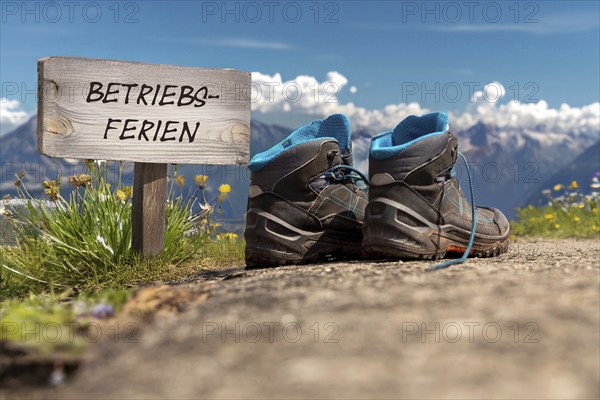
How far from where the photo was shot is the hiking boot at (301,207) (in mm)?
3799

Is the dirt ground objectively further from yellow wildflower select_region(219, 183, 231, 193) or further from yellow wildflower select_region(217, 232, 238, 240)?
yellow wildflower select_region(217, 232, 238, 240)

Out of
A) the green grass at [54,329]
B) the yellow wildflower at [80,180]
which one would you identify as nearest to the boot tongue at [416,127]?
the green grass at [54,329]

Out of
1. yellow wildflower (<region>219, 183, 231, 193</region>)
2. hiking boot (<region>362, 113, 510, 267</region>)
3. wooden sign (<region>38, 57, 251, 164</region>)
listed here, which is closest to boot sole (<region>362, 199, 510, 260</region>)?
hiking boot (<region>362, 113, 510, 267</region>)

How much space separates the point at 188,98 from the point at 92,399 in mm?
3431

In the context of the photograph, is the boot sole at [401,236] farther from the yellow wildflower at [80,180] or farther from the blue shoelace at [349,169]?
the yellow wildflower at [80,180]

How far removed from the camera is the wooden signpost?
14.9 feet

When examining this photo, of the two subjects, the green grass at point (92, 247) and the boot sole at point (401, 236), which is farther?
the green grass at point (92, 247)

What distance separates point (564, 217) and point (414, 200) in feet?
23.2

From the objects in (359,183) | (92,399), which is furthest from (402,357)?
(359,183)

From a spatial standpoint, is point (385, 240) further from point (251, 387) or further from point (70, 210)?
point (70, 210)

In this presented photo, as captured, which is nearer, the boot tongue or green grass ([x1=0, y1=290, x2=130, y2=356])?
green grass ([x1=0, y1=290, x2=130, y2=356])

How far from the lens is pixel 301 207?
3.86 m

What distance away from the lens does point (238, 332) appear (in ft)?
6.20

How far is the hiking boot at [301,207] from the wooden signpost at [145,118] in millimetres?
982
